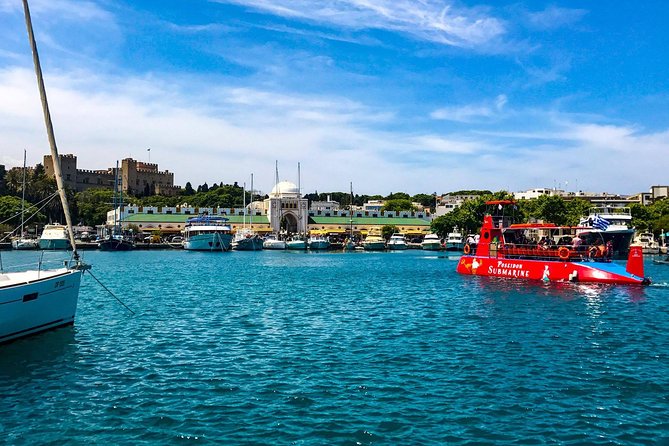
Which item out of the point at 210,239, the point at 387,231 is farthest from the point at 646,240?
the point at 210,239

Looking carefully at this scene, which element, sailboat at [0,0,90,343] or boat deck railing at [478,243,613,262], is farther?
boat deck railing at [478,243,613,262]

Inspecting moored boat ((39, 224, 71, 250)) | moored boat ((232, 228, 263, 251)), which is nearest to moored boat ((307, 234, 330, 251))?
moored boat ((232, 228, 263, 251))

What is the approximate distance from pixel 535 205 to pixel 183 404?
125 m

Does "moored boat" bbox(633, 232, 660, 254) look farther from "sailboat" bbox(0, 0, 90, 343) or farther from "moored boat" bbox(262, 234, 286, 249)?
"sailboat" bbox(0, 0, 90, 343)

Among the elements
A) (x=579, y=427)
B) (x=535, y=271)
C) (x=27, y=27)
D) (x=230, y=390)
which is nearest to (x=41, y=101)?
(x=27, y=27)

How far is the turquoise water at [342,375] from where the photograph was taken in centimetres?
1446

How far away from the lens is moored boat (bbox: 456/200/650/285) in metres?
48.3

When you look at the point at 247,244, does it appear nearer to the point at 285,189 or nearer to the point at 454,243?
the point at 454,243

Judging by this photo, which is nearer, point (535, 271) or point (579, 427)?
point (579, 427)

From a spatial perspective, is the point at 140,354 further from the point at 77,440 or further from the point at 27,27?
the point at 27,27

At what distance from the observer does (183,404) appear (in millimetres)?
16281

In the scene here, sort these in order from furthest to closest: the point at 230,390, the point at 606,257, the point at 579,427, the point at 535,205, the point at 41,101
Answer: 1. the point at 535,205
2. the point at 606,257
3. the point at 41,101
4. the point at 230,390
5. the point at 579,427

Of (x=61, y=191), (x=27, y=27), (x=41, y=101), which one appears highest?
(x=27, y=27)

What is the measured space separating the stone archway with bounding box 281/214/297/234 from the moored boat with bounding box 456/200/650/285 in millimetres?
128861
